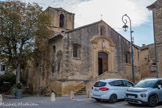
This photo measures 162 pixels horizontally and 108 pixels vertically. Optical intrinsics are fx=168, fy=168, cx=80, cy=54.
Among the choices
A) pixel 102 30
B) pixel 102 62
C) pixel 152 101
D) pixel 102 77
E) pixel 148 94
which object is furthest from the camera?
pixel 102 30

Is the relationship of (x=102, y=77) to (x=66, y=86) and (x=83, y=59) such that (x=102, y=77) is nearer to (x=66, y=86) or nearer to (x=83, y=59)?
(x=83, y=59)

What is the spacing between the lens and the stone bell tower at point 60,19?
26703 mm

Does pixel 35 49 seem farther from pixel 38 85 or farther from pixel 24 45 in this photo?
pixel 38 85

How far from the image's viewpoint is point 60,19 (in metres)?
27.8

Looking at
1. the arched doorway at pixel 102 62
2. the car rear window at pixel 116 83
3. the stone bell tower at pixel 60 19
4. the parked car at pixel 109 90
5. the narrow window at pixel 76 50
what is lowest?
the parked car at pixel 109 90

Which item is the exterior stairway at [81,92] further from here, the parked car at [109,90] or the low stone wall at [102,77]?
the parked car at [109,90]

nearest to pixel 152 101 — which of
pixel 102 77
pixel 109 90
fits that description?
pixel 109 90

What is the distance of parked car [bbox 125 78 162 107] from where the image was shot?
31.5 ft

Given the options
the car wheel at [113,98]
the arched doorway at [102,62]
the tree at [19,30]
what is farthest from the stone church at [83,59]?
the car wheel at [113,98]

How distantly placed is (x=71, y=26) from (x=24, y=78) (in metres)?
13.2

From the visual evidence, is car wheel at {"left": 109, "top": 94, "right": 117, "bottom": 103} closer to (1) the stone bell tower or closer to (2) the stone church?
(2) the stone church

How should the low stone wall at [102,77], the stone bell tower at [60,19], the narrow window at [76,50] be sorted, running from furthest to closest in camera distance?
the stone bell tower at [60,19] → the narrow window at [76,50] → the low stone wall at [102,77]

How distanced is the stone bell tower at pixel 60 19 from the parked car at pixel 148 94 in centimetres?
1882

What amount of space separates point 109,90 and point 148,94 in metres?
2.60
